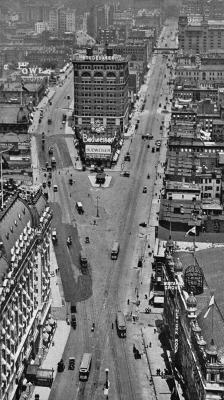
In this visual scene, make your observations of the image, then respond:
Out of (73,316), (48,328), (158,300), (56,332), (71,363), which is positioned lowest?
(71,363)

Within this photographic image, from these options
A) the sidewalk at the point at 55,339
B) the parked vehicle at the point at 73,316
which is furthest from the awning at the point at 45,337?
the parked vehicle at the point at 73,316

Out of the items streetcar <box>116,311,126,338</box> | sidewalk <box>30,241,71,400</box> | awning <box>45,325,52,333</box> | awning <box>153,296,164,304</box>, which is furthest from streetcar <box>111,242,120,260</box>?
awning <box>45,325,52,333</box>

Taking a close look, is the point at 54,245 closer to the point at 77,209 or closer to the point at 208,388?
the point at 77,209

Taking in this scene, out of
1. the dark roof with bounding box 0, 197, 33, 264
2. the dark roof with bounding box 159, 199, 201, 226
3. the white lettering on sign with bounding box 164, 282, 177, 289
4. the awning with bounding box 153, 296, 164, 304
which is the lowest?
the awning with bounding box 153, 296, 164, 304

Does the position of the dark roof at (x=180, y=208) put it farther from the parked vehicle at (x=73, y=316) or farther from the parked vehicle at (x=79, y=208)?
the parked vehicle at (x=73, y=316)

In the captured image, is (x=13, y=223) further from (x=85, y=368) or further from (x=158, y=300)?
(x=158, y=300)

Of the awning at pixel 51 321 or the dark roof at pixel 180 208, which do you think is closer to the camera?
the awning at pixel 51 321

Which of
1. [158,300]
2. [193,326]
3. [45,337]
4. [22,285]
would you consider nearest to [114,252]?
[158,300]

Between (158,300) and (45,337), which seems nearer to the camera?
(45,337)

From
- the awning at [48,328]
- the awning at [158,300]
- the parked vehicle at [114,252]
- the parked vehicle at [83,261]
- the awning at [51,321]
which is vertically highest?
the parked vehicle at [114,252]

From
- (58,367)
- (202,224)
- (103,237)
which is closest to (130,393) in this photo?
(58,367)

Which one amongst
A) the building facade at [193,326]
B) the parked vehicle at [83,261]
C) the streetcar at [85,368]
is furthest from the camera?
the parked vehicle at [83,261]

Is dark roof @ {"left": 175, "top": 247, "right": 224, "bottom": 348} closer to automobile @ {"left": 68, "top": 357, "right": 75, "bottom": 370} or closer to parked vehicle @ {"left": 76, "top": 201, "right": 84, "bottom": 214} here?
automobile @ {"left": 68, "top": 357, "right": 75, "bottom": 370}
